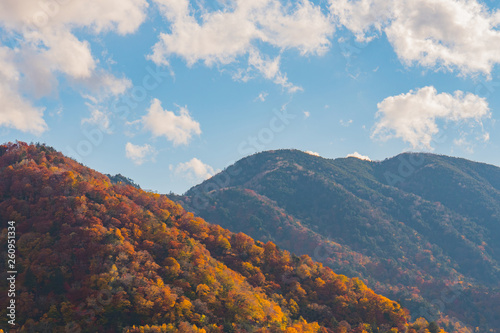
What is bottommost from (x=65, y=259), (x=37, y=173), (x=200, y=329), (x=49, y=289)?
(x=200, y=329)

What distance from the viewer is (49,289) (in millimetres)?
98750

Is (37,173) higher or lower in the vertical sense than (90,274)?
higher

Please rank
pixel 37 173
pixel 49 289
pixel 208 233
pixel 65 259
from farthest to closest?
pixel 208 233
pixel 37 173
pixel 65 259
pixel 49 289

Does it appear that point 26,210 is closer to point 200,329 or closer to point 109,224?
point 109,224

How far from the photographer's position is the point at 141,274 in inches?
4085

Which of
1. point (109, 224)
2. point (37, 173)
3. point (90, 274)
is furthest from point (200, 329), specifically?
point (37, 173)

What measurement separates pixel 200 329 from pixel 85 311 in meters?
29.5

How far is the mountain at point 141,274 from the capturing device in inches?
3647

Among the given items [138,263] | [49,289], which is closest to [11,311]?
[49,289]

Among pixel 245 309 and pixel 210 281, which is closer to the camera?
pixel 245 309

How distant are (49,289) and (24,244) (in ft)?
62.0

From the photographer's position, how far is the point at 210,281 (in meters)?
110

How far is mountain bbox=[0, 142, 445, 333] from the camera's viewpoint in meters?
92.6

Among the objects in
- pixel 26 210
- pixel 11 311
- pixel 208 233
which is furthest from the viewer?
pixel 208 233
